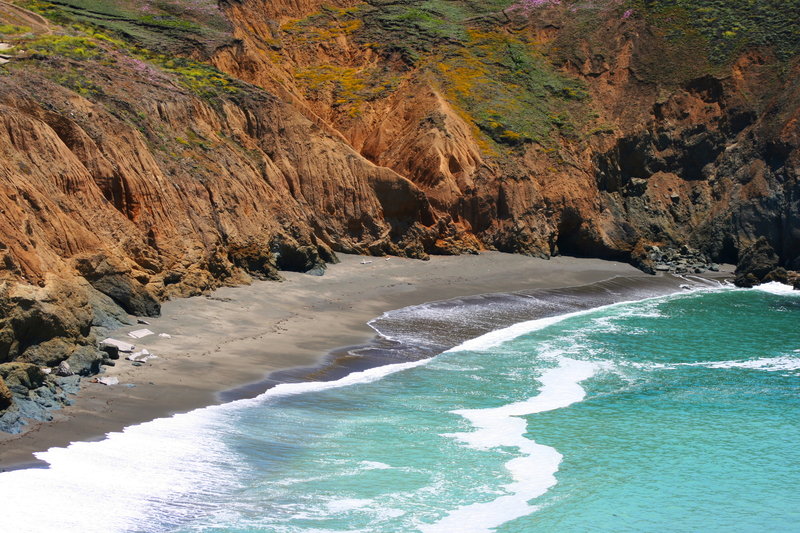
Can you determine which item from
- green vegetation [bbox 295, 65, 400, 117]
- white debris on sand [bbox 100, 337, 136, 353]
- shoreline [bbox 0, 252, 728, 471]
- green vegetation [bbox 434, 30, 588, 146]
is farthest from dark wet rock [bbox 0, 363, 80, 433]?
green vegetation [bbox 434, 30, 588, 146]

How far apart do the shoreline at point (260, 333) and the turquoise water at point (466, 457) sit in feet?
2.30

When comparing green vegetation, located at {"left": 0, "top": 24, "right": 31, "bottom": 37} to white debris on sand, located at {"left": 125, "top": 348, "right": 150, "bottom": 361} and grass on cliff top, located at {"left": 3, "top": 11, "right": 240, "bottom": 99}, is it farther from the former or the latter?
white debris on sand, located at {"left": 125, "top": 348, "right": 150, "bottom": 361}

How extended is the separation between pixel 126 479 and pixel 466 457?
18.5 ft

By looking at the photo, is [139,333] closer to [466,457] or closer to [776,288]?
[466,457]

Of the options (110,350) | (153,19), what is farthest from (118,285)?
(153,19)

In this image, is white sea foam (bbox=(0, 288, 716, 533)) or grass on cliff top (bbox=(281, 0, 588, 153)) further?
grass on cliff top (bbox=(281, 0, 588, 153))

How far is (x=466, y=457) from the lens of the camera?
14.8m

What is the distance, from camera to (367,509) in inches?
476

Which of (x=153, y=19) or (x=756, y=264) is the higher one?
(x=153, y=19)

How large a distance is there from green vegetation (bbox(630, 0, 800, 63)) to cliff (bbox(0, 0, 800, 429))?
17cm

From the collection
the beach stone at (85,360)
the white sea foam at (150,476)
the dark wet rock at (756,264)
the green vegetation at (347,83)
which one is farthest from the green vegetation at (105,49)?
the dark wet rock at (756,264)

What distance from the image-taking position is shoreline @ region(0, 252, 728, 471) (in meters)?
14.8

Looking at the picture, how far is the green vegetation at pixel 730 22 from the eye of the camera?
5181 centimetres

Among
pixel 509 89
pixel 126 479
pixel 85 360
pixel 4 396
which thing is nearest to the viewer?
pixel 126 479
